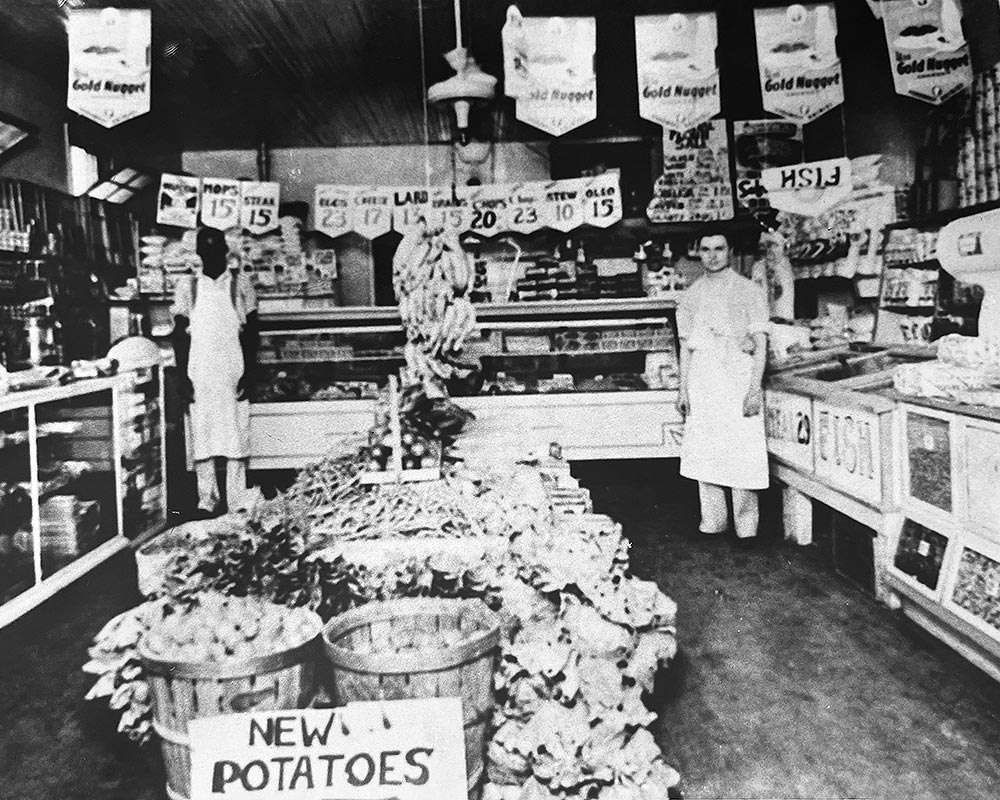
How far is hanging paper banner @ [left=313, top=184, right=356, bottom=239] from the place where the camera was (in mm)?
3736

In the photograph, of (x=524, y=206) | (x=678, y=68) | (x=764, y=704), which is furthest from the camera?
(x=524, y=206)

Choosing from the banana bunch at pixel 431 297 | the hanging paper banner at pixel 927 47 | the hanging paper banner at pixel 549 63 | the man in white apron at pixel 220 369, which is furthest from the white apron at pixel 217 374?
the hanging paper banner at pixel 927 47

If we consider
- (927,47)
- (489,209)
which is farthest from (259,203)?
(927,47)

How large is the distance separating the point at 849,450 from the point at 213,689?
2.80m

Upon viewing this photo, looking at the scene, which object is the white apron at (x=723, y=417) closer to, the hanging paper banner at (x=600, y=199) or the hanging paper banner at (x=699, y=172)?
the hanging paper banner at (x=699, y=172)

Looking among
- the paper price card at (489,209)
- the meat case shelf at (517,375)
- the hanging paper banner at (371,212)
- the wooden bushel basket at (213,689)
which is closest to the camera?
the wooden bushel basket at (213,689)

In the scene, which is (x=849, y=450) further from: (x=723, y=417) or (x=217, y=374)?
(x=217, y=374)

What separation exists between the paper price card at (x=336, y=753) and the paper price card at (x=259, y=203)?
228 cm

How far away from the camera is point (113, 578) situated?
3.67 meters

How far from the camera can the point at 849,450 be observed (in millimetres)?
3434

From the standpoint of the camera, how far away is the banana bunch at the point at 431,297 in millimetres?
3060

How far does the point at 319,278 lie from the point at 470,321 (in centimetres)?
192

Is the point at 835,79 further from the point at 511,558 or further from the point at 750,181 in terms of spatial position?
the point at 511,558

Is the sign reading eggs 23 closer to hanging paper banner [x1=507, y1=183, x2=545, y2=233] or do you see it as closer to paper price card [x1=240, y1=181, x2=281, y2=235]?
hanging paper banner [x1=507, y1=183, x2=545, y2=233]
